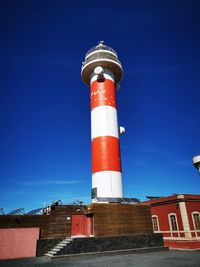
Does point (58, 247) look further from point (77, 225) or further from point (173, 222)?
point (173, 222)

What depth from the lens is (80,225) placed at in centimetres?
1872

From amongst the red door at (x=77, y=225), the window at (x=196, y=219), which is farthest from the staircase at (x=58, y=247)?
the window at (x=196, y=219)

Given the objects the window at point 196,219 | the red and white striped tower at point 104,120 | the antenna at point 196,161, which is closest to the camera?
the red and white striped tower at point 104,120

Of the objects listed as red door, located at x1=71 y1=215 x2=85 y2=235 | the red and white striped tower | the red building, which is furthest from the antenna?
red door, located at x1=71 y1=215 x2=85 y2=235

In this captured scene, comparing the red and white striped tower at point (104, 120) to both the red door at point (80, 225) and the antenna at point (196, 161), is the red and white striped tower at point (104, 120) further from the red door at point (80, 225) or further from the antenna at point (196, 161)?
the antenna at point (196, 161)

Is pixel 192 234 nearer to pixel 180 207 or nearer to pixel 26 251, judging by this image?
pixel 180 207

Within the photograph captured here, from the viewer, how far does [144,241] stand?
56.2 feet

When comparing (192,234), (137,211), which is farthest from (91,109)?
(192,234)

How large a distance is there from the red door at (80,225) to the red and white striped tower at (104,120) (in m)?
2.20

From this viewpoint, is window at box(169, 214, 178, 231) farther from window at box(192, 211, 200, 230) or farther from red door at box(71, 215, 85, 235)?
red door at box(71, 215, 85, 235)

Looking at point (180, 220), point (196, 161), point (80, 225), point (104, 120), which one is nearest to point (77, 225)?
point (80, 225)

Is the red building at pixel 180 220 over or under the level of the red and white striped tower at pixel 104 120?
under

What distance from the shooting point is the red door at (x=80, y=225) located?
18400mm

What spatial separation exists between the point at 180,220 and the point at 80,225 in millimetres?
10102
